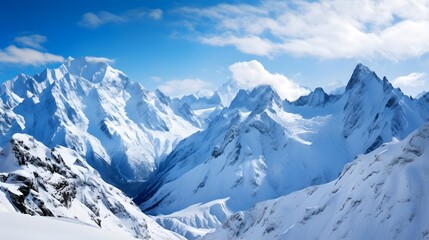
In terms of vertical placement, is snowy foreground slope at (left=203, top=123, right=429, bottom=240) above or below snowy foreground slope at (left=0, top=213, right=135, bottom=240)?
below

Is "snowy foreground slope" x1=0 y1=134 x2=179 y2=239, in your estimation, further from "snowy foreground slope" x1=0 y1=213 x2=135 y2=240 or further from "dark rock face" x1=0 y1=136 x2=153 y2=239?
"snowy foreground slope" x1=0 y1=213 x2=135 y2=240

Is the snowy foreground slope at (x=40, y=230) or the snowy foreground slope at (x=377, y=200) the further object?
the snowy foreground slope at (x=377, y=200)

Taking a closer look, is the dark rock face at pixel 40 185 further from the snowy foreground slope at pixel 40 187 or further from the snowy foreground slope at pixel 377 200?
the snowy foreground slope at pixel 377 200

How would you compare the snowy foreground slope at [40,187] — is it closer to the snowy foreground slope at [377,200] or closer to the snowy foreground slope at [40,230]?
the snowy foreground slope at [40,230]

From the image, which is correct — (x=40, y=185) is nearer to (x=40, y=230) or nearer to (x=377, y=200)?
(x=377, y=200)

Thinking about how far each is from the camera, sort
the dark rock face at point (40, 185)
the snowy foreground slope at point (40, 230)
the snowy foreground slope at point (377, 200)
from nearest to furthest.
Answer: the snowy foreground slope at point (40, 230) < the snowy foreground slope at point (377, 200) < the dark rock face at point (40, 185)

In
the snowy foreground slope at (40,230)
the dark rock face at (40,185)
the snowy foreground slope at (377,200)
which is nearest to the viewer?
the snowy foreground slope at (40,230)

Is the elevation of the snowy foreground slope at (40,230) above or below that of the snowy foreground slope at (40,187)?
above

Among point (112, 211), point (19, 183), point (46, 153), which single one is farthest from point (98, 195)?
point (19, 183)

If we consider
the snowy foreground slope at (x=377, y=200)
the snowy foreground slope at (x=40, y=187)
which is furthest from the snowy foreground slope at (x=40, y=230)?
the snowy foreground slope at (x=377, y=200)

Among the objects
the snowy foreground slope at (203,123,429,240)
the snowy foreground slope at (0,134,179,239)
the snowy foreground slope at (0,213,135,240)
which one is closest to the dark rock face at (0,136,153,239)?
the snowy foreground slope at (0,134,179,239)
